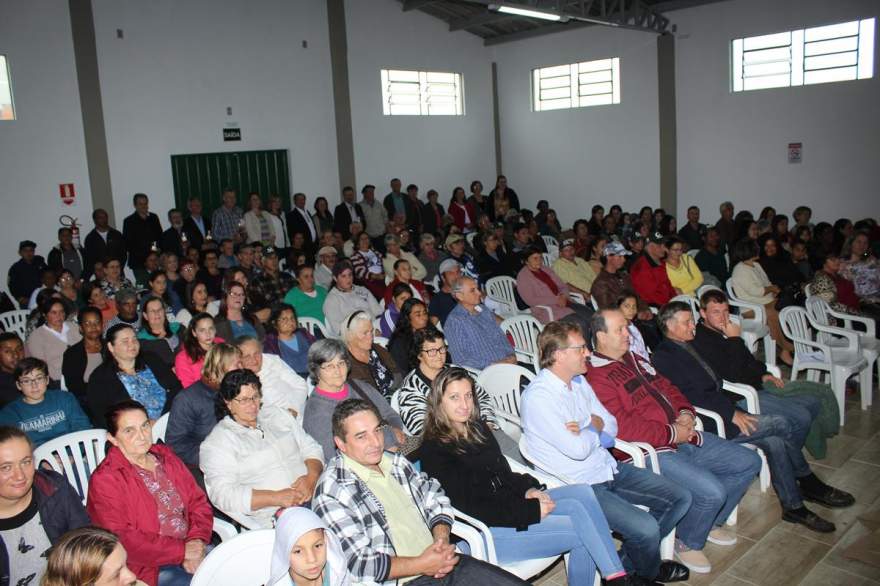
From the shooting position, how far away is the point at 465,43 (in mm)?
12797

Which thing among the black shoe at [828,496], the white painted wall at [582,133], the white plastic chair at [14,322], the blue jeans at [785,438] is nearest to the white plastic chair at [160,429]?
the blue jeans at [785,438]

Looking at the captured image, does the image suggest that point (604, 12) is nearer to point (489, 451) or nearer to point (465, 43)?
point (465, 43)

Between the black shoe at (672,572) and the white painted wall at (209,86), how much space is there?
795 cm

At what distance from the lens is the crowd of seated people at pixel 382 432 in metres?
2.43

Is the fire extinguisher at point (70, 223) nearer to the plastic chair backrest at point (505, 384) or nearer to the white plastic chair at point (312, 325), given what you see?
the white plastic chair at point (312, 325)

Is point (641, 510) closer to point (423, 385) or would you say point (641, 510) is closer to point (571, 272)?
point (423, 385)

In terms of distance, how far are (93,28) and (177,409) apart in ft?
23.2

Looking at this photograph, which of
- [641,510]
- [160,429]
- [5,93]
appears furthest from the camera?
[5,93]

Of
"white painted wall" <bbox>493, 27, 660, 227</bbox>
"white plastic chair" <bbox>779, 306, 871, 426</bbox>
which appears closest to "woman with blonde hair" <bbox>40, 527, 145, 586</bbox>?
"white plastic chair" <bbox>779, 306, 871, 426</bbox>

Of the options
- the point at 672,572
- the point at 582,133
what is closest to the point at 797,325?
the point at 672,572

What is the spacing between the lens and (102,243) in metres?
8.18

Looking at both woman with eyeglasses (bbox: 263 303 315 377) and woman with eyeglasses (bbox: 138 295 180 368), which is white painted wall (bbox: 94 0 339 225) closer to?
woman with eyeglasses (bbox: 138 295 180 368)

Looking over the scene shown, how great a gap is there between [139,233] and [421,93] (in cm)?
569

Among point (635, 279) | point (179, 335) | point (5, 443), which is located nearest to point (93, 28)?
point (179, 335)
